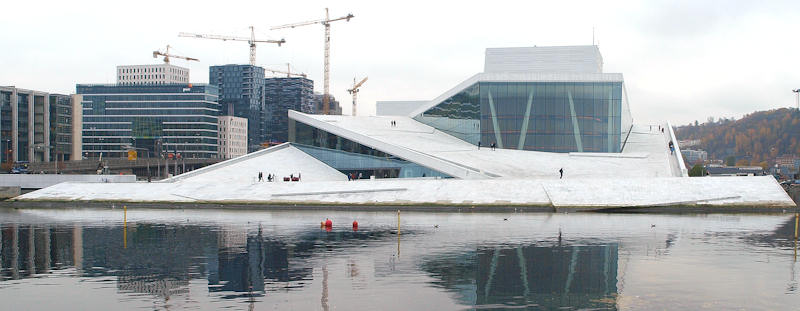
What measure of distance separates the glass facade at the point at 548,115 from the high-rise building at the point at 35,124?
75.1 metres

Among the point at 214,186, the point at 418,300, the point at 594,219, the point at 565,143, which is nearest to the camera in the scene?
the point at 418,300

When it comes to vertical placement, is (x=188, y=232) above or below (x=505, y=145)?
below

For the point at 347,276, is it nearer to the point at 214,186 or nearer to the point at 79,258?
the point at 79,258

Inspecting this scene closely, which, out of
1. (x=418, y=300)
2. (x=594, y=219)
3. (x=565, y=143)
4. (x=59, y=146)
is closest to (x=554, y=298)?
(x=418, y=300)

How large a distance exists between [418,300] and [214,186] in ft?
139

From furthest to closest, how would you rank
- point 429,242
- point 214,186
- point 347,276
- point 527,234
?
point 214,186, point 527,234, point 429,242, point 347,276

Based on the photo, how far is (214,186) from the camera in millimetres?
57844

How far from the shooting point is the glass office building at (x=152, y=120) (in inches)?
A: 6865

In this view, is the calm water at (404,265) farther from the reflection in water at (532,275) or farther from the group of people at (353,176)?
the group of people at (353,176)

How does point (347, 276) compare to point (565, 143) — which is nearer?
point (347, 276)

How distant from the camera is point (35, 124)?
125m

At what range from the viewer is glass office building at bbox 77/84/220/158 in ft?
572

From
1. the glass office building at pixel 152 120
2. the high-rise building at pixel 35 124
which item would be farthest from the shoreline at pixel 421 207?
the glass office building at pixel 152 120

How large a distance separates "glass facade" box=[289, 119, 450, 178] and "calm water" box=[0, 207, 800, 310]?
74.5ft
